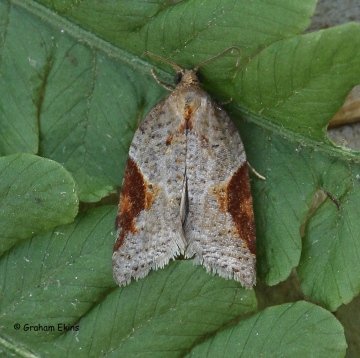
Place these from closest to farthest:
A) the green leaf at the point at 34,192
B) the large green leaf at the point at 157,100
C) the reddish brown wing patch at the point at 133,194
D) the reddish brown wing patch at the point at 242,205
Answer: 1. the large green leaf at the point at 157,100
2. the green leaf at the point at 34,192
3. the reddish brown wing patch at the point at 242,205
4. the reddish brown wing patch at the point at 133,194

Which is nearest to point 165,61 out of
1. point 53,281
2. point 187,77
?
point 187,77

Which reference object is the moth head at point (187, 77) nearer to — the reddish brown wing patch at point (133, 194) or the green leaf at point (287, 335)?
the reddish brown wing patch at point (133, 194)

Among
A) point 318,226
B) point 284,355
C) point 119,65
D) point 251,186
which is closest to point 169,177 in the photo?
point 251,186

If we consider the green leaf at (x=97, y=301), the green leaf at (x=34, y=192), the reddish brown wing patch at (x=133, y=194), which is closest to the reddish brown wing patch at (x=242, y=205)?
the green leaf at (x=97, y=301)

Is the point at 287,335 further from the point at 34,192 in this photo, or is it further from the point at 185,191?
the point at 34,192

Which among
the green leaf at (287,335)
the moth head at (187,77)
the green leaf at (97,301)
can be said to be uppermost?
the moth head at (187,77)

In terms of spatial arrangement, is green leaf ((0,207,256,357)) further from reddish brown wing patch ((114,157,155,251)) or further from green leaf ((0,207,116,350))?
reddish brown wing patch ((114,157,155,251))

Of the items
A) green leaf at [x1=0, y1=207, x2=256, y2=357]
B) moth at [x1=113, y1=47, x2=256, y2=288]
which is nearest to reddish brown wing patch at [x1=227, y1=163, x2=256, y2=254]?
moth at [x1=113, y1=47, x2=256, y2=288]
